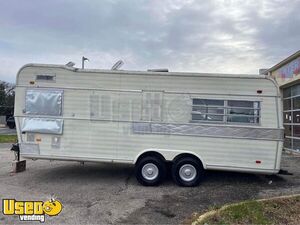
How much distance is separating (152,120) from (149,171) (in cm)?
134

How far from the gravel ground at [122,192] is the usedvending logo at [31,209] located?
17 centimetres

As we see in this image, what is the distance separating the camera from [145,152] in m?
8.05

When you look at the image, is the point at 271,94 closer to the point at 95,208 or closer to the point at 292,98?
the point at 95,208

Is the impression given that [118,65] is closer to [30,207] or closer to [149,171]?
[149,171]

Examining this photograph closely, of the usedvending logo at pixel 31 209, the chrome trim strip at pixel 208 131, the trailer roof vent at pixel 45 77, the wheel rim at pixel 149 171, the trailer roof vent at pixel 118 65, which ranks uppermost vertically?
the trailer roof vent at pixel 118 65

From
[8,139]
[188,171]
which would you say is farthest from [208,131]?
[8,139]

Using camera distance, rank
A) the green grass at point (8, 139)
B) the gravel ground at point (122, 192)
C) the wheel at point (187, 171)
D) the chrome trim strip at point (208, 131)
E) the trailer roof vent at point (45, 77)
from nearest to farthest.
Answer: the gravel ground at point (122, 192), the chrome trim strip at point (208, 131), the wheel at point (187, 171), the trailer roof vent at point (45, 77), the green grass at point (8, 139)

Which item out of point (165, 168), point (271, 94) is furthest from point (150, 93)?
point (271, 94)

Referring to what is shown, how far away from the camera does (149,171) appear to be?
8.03m

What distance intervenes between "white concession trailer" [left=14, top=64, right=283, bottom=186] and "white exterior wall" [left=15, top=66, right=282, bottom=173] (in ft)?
0.08

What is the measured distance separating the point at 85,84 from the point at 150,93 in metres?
A: 1.77

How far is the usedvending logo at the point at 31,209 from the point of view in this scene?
18.8 ft

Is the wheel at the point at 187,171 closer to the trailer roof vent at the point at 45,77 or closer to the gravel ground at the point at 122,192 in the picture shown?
the gravel ground at the point at 122,192

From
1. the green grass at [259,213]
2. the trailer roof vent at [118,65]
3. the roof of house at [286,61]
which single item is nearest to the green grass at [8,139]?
the trailer roof vent at [118,65]
